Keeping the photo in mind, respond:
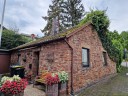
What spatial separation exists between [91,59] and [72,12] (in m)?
22.2

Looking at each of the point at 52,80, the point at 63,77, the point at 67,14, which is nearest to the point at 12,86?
the point at 52,80

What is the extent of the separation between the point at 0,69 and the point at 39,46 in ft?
25.6

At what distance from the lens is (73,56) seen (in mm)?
8586

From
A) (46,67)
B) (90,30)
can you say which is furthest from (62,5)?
(46,67)

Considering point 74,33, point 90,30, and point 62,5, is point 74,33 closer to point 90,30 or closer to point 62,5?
point 90,30

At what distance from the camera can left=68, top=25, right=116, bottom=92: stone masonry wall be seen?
28.7 feet

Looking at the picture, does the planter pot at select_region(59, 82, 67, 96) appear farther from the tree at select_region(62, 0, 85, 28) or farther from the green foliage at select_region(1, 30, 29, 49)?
the tree at select_region(62, 0, 85, 28)

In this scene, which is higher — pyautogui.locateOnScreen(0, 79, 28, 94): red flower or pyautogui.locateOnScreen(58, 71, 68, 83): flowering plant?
pyautogui.locateOnScreen(58, 71, 68, 83): flowering plant

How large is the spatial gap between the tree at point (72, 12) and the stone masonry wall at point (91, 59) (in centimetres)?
1960

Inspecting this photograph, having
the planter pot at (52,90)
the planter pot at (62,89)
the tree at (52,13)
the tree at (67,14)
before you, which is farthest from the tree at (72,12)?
the planter pot at (52,90)

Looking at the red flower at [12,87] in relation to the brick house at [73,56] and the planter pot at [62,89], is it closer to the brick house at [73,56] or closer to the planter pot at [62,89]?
the planter pot at [62,89]

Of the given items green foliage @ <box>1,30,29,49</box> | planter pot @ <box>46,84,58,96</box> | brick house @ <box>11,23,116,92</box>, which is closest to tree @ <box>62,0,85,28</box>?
green foliage @ <box>1,30,29,49</box>

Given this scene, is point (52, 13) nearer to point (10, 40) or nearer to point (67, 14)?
point (67, 14)

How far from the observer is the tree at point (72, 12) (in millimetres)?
31016
